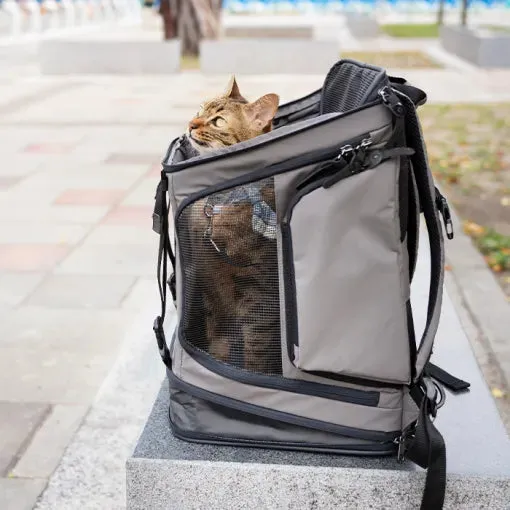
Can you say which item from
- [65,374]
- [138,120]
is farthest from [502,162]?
[65,374]

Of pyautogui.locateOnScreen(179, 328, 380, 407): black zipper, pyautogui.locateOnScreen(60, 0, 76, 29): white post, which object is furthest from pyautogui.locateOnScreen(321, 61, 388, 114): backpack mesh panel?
pyautogui.locateOnScreen(60, 0, 76, 29): white post

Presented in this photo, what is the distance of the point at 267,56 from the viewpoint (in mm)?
13914

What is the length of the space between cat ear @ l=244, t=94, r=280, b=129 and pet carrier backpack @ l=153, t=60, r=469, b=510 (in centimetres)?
25

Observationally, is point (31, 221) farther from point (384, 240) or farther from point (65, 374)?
point (384, 240)

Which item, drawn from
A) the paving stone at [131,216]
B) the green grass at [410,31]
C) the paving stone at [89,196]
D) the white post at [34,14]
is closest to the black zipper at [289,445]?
the paving stone at [131,216]

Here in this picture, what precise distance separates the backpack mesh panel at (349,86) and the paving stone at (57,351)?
1570 mm

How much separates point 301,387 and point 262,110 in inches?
31.4

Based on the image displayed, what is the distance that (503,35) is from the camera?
573 inches

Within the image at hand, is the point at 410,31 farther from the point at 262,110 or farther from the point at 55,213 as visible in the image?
the point at 262,110

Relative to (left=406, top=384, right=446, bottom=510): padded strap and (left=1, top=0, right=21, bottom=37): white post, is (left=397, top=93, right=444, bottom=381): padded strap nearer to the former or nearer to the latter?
(left=406, top=384, right=446, bottom=510): padded strap

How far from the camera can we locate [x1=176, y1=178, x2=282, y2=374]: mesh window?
1955mm

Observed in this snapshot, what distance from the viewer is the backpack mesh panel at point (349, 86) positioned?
2.02 metres

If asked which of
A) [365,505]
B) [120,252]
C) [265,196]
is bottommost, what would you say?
[120,252]

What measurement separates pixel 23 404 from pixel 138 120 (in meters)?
6.74
